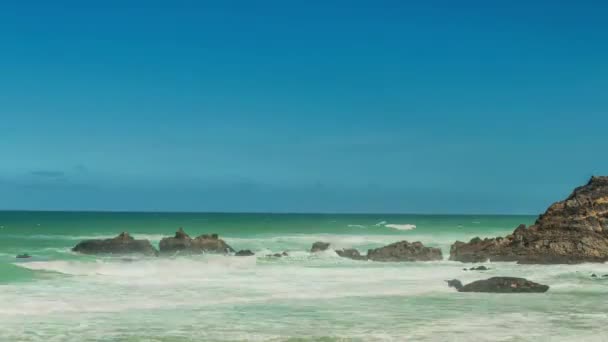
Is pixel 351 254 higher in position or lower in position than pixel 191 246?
lower

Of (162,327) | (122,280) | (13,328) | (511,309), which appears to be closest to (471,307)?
(511,309)

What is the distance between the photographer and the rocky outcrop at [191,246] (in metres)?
42.7

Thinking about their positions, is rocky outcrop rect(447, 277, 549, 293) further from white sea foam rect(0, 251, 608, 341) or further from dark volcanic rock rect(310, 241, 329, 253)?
dark volcanic rock rect(310, 241, 329, 253)

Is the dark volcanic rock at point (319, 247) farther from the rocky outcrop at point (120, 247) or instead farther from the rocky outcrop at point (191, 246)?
the rocky outcrop at point (120, 247)

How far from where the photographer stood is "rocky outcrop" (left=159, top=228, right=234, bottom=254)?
1681 inches

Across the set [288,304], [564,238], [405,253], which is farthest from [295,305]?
[564,238]

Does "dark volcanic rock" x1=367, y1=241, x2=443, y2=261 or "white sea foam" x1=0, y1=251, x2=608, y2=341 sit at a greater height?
"dark volcanic rock" x1=367, y1=241, x2=443, y2=261

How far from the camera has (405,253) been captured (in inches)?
1492

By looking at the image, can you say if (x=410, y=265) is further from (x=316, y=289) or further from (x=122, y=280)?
(x=122, y=280)

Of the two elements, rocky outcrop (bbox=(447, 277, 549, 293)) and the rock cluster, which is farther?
the rock cluster

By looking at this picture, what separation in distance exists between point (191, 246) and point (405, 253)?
43.3ft

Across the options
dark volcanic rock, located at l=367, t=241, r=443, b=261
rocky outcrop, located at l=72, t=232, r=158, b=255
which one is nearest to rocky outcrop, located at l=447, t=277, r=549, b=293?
dark volcanic rock, located at l=367, t=241, r=443, b=261

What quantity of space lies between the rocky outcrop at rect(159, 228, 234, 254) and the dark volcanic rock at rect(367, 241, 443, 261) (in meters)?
10.2

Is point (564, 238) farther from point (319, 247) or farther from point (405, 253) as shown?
point (319, 247)
